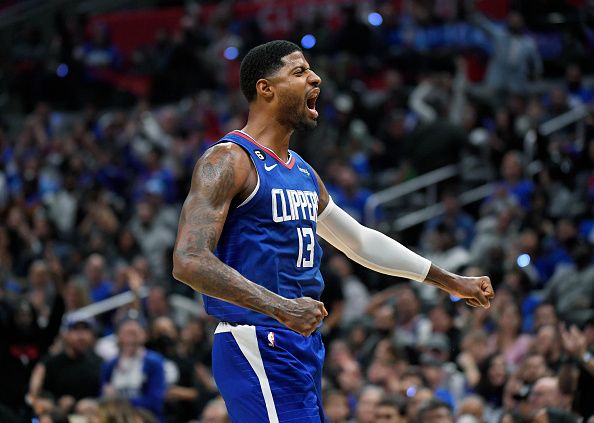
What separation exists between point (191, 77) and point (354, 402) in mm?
10721

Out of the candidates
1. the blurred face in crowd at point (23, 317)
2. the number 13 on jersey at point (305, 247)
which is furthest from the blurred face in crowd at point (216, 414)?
the number 13 on jersey at point (305, 247)

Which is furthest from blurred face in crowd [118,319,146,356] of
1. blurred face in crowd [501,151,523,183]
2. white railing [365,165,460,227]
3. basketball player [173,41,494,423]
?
basketball player [173,41,494,423]

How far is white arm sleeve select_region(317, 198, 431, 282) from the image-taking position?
5.67 m

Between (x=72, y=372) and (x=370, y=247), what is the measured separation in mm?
5767

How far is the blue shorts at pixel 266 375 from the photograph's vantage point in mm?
4812

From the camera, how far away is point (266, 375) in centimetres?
482

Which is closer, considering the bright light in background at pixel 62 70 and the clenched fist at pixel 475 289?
the clenched fist at pixel 475 289

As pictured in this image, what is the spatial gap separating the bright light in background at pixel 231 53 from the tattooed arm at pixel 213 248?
46.8ft

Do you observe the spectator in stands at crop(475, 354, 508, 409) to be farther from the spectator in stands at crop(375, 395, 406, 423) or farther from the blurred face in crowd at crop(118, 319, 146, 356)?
the blurred face in crowd at crop(118, 319, 146, 356)

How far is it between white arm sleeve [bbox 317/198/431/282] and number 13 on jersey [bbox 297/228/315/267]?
583mm

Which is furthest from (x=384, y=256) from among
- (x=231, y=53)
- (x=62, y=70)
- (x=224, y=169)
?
(x=62, y=70)

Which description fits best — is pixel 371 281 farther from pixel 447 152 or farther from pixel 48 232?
pixel 48 232

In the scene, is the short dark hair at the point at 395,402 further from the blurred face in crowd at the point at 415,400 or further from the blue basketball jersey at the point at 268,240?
the blue basketball jersey at the point at 268,240

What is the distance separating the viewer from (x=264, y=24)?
64.4ft
